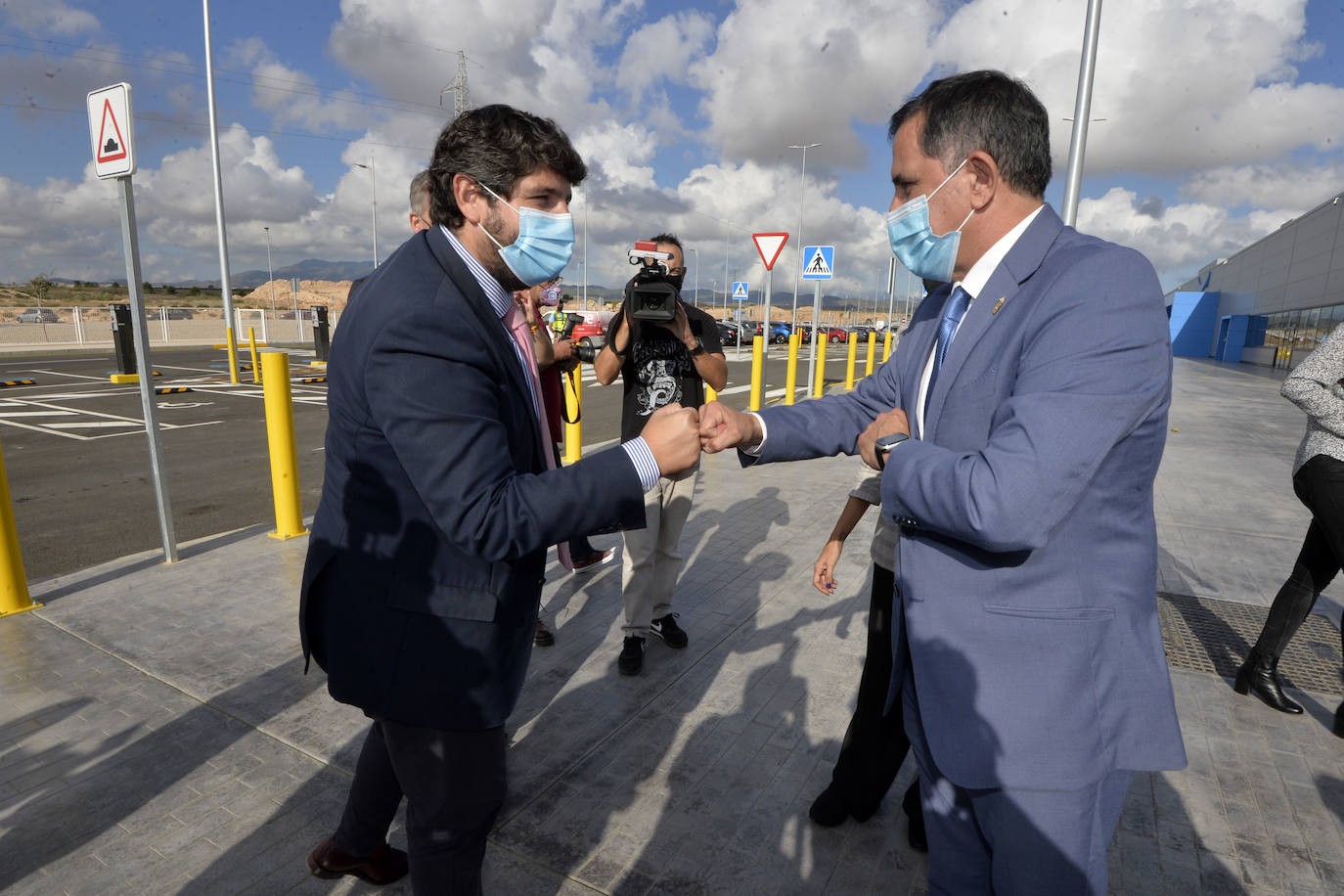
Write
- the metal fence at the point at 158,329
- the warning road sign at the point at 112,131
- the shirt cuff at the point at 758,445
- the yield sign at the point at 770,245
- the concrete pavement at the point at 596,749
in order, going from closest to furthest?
the shirt cuff at the point at 758,445 → the concrete pavement at the point at 596,749 → the warning road sign at the point at 112,131 → the yield sign at the point at 770,245 → the metal fence at the point at 158,329

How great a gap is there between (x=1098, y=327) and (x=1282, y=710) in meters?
3.17

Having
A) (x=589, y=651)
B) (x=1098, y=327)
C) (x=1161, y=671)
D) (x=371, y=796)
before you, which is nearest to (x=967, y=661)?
(x=1161, y=671)

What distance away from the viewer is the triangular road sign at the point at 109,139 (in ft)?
14.2

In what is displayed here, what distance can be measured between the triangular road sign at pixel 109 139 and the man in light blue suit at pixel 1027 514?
472 centimetres

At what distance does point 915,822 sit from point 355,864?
182 centimetres

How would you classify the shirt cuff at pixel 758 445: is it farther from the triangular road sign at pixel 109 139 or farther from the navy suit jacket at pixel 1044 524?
the triangular road sign at pixel 109 139

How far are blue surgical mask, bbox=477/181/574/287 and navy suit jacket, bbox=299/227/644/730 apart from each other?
21 cm

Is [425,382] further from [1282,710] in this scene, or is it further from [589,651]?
[1282,710]

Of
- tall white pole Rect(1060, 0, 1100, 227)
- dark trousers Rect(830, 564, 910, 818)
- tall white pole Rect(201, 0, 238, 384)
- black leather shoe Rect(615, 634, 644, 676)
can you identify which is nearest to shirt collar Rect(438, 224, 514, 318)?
dark trousers Rect(830, 564, 910, 818)

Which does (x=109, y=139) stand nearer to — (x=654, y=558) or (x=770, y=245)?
(x=654, y=558)

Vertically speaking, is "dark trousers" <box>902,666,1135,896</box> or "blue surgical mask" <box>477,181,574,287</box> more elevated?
"blue surgical mask" <box>477,181,574,287</box>

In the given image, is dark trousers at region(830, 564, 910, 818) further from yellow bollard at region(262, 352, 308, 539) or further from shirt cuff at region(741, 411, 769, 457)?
yellow bollard at region(262, 352, 308, 539)

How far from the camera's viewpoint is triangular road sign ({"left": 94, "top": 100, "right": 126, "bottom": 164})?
433 centimetres

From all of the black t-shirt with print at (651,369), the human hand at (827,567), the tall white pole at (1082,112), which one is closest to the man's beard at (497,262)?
the human hand at (827,567)
